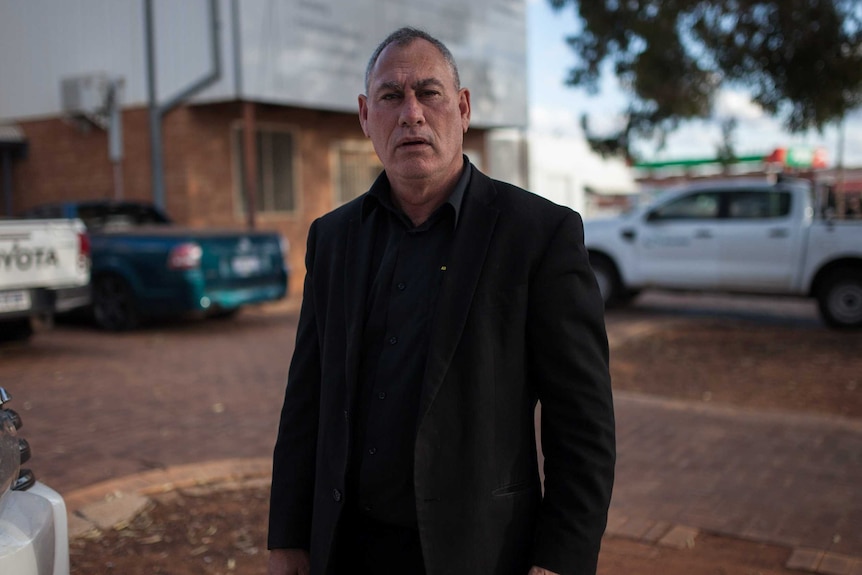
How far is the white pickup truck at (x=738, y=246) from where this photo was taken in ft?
35.8

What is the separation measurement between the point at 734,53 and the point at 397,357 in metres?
8.86

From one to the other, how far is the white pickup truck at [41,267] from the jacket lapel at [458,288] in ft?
23.3

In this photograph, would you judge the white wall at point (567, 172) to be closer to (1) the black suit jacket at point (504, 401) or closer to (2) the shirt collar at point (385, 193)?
(2) the shirt collar at point (385, 193)

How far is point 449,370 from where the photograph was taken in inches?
74.9

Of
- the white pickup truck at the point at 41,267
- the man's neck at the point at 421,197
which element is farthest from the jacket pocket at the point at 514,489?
the white pickup truck at the point at 41,267

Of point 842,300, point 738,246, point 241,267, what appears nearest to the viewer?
point 241,267

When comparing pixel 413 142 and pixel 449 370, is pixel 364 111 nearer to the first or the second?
pixel 413 142

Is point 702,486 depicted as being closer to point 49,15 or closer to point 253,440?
point 253,440

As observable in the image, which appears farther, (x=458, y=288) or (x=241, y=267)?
(x=241, y=267)

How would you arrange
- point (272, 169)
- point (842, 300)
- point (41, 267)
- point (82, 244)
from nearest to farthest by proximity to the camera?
point (41, 267)
point (82, 244)
point (842, 300)
point (272, 169)

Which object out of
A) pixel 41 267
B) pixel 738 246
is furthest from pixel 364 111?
pixel 738 246

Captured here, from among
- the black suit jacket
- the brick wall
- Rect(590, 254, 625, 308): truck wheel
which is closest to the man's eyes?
the black suit jacket

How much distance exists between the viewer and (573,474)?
195 centimetres

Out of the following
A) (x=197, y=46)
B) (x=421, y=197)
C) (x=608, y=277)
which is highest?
(x=197, y=46)
